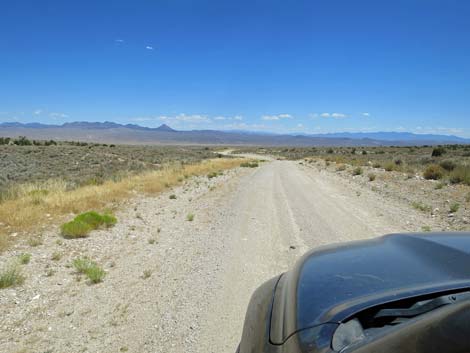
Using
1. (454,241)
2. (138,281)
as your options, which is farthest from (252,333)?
(138,281)

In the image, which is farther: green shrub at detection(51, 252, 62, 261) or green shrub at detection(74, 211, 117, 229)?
green shrub at detection(74, 211, 117, 229)

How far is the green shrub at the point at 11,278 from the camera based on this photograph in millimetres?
4797

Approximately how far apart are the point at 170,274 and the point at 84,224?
3.20 metres

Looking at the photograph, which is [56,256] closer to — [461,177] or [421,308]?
[421,308]

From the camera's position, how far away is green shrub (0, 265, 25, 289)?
4.80 meters

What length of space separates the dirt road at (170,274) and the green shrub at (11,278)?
138 millimetres

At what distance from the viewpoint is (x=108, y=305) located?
4359mm

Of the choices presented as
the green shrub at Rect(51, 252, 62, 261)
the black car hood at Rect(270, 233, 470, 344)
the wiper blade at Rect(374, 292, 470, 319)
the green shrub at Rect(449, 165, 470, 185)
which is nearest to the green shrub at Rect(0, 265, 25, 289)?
the green shrub at Rect(51, 252, 62, 261)

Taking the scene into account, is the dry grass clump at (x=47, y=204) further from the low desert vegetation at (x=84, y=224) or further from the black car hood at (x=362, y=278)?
the black car hood at (x=362, y=278)

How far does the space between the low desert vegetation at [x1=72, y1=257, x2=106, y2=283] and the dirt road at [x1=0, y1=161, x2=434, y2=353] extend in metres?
0.12

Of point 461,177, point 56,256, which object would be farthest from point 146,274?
point 461,177

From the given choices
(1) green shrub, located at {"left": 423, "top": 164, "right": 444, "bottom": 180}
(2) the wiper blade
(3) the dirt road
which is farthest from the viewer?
(1) green shrub, located at {"left": 423, "top": 164, "right": 444, "bottom": 180}

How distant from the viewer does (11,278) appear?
192 inches

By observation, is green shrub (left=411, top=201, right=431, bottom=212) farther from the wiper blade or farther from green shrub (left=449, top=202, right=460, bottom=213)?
the wiper blade
